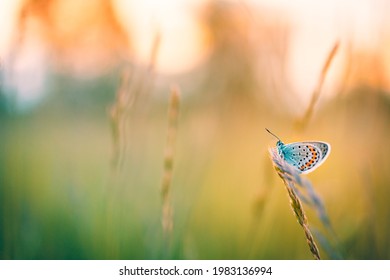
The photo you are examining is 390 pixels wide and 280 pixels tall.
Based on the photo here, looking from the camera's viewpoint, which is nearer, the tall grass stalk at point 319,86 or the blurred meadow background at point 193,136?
the tall grass stalk at point 319,86

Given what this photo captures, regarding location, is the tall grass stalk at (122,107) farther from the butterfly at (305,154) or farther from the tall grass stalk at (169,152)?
the butterfly at (305,154)

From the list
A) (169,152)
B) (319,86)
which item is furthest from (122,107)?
(319,86)

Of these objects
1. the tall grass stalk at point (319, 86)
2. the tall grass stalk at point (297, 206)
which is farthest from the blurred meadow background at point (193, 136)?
the tall grass stalk at point (297, 206)

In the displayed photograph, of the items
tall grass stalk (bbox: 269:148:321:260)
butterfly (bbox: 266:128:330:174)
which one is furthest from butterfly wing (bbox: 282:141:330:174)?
tall grass stalk (bbox: 269:148:321:260)

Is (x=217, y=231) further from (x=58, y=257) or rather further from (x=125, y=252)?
(x=58, y=257)

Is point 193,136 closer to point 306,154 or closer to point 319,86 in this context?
point 306,154

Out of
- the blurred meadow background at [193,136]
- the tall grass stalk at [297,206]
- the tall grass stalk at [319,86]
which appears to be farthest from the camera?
the blurred meadow background at [193,136]
